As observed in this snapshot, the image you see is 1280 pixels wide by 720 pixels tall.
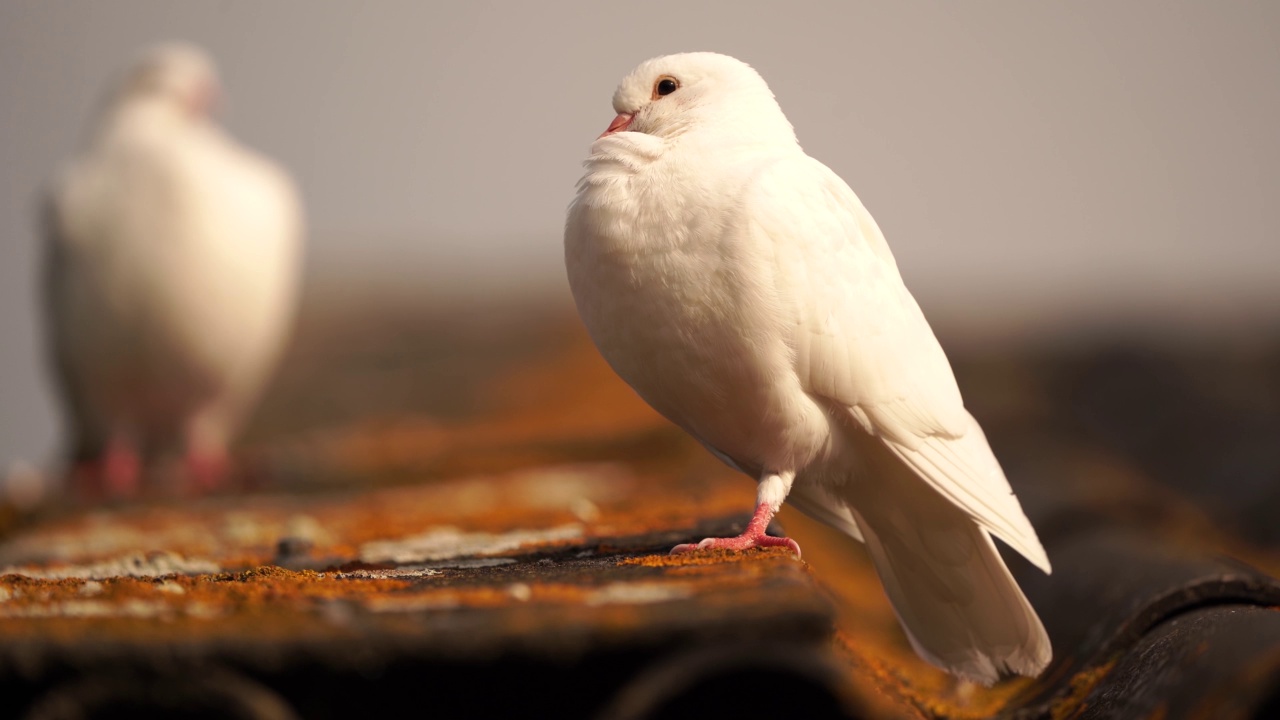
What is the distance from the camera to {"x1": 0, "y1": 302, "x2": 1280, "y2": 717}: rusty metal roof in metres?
1.89

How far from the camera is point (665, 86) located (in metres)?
3.61

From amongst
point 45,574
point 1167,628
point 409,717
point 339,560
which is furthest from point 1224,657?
point 45,574

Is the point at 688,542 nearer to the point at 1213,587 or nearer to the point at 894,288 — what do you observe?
the point at 894,288

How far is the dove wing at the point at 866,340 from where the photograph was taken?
3.07 m

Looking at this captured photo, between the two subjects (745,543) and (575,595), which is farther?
(745,543)

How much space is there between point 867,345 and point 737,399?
405 millimetres

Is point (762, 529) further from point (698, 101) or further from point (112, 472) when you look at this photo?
point (112, 472)

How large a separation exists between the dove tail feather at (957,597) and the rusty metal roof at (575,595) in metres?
0.11

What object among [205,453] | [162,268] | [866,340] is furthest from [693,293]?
[205,453]

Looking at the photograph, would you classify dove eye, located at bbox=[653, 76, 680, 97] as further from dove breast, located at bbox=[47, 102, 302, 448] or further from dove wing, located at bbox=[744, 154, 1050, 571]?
dove breast, located at bbox=[47, 102, 302, 448]

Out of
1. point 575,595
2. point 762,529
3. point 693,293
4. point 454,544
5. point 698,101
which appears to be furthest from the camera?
point 454,544

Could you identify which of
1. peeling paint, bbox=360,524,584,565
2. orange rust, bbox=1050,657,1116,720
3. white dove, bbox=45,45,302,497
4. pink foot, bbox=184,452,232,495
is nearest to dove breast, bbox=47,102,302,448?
white dove, bbox=45,45,302,497

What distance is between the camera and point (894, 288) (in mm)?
3393

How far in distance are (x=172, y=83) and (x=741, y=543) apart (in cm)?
728
